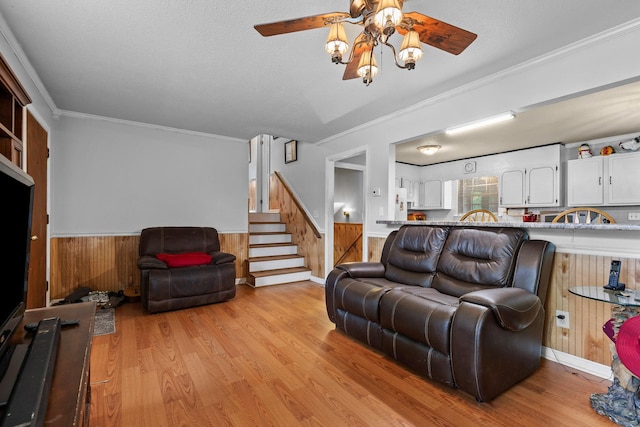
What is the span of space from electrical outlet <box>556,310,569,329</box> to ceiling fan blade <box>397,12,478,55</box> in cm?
206

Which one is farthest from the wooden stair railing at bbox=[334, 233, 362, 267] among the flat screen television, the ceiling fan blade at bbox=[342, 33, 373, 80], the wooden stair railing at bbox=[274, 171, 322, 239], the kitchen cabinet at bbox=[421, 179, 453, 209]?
the flat screen television

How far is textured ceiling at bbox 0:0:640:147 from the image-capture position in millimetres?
1871

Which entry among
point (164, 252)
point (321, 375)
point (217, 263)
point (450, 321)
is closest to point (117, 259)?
point (164, 252)

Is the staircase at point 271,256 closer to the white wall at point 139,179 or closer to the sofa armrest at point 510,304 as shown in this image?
the white wall at point 139,179

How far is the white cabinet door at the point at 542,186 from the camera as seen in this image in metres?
4.96

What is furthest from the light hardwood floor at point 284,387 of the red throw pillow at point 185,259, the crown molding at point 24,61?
the crown molding at point 24,61

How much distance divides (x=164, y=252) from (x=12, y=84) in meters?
2.49

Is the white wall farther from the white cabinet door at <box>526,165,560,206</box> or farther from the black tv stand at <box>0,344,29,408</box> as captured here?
the white cabinet door at <box>526,165,560,206</box>

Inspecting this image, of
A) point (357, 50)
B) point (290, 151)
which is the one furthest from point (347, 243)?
point (357, 50)

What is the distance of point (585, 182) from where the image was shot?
464 cm

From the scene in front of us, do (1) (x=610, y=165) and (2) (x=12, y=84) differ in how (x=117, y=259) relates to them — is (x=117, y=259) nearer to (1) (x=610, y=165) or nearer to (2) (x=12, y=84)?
(2) (x=12, y=84)

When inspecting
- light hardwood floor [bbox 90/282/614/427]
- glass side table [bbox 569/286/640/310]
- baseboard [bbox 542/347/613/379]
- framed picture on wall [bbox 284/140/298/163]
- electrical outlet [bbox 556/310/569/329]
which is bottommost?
light hardwood floor [bbox 90/282/614/427]

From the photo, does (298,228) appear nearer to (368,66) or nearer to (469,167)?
(469,167)

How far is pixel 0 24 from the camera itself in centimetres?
199
